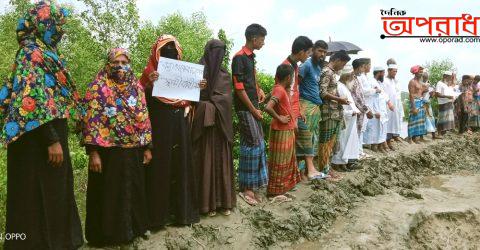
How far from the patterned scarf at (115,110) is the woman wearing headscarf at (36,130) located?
34 cm

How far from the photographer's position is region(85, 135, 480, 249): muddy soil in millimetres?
4328

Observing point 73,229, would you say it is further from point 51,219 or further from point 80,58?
point 80,58

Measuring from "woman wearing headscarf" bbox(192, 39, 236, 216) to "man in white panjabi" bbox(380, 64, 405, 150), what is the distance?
543 cm

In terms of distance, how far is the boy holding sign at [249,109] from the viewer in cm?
474

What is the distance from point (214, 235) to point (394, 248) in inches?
79.0

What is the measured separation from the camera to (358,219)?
17.1 ft

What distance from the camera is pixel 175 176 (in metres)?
4.11

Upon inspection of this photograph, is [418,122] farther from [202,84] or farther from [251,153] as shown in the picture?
[202,84]

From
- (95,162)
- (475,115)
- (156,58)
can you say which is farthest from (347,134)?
(475,115)

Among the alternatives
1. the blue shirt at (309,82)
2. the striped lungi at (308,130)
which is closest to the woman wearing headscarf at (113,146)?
the striped lungi at (308,130)

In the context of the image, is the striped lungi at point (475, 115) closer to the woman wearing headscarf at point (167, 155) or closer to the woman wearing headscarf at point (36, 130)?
the woman wearing headscarf at point (167, 155)

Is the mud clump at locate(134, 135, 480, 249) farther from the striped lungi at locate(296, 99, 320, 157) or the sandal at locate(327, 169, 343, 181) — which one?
the striped lungi at locate(296, 99, 320, 157)

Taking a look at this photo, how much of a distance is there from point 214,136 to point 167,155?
63 centimetres
